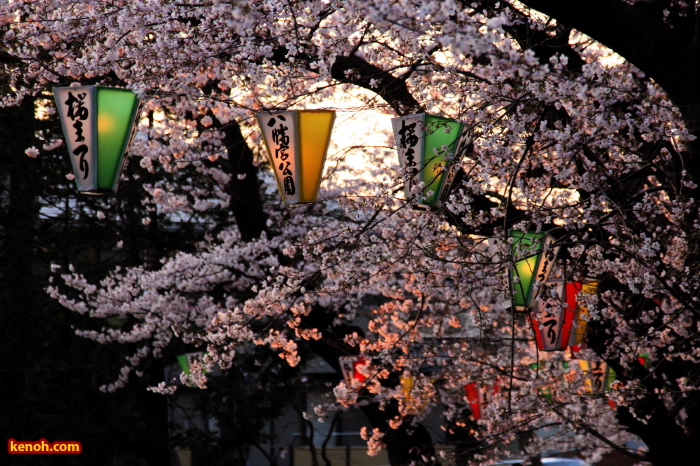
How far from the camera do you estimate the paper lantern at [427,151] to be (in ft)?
16.5

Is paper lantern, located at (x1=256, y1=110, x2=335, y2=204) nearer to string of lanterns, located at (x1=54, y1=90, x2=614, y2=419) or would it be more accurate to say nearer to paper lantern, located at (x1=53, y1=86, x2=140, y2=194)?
string of lanterns, located at (x1=54, y1=90, x2=614, y2=419)

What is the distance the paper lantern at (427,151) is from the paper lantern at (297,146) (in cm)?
52

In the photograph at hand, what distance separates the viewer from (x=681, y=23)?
517cm

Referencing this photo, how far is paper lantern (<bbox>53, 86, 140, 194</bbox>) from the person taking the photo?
4.74 metres

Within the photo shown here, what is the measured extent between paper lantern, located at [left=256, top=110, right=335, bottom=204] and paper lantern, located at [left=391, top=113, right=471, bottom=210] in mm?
522

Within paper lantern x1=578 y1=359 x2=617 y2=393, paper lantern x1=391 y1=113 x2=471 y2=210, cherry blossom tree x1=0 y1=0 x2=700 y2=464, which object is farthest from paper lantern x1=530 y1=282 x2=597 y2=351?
paper lantern x1=391 y1=113 x2=471 y2=210

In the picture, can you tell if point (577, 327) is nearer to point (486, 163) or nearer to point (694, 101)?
point (486, 163)

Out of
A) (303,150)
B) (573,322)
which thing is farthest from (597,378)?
(303,150)

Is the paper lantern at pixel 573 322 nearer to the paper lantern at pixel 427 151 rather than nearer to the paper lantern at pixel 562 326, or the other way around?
the paper lantern at pixel 562 326

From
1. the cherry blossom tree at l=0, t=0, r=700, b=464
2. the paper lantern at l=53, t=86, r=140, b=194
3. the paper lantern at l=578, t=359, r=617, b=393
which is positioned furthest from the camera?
the paper lantern at l=578, t=359, r=617, b=393

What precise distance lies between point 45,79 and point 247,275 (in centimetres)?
455

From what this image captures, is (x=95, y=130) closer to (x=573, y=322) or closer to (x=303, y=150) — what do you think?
(x=303, y=150)

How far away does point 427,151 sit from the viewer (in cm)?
520

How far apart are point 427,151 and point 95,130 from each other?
6.90 ft
